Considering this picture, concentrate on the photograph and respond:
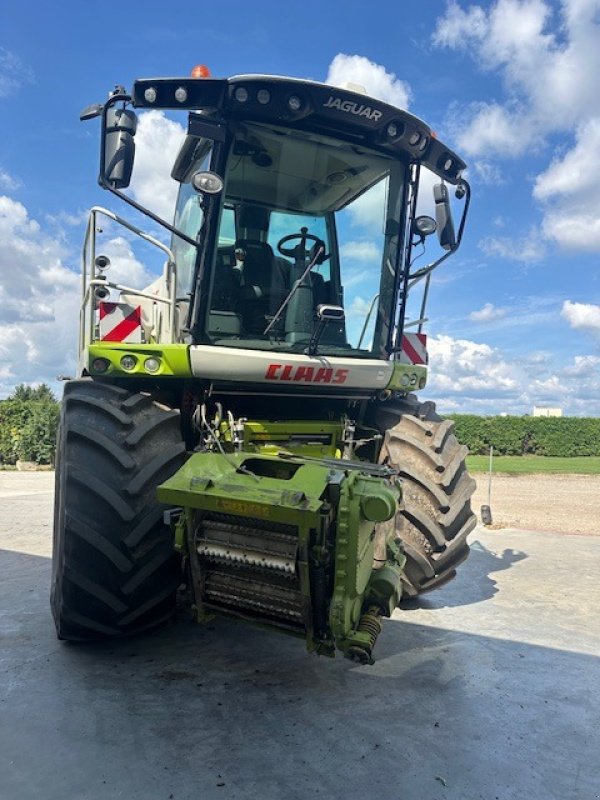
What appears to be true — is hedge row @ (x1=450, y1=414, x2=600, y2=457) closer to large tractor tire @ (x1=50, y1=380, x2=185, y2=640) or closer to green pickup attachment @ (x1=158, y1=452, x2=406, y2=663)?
large tractor tire @ (x1=50, y1=380, x2=185, y2=640)

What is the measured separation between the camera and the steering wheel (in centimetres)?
454

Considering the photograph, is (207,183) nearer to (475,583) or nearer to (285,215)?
(285,215)

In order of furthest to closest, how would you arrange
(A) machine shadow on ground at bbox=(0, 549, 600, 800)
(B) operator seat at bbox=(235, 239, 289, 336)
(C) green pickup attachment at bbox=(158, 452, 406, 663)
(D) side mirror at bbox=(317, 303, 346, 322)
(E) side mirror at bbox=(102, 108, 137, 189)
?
1. (B) operator seat at bbox=(235, 239, 289, 336)
2. (D) side mirror at bbox=(317, 303, 346, 322)
3. (E) side mirror at bbox=(102, 108, 137, 189)
4. (C) green pickup attachment at bbox=(158, 452, 406, 663)
5. (A) machine shadow on ground at bbox=(0, 549, 600, 800)

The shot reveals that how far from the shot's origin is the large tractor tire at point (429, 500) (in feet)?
13.7

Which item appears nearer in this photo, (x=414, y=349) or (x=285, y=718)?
(x=285, y=718)

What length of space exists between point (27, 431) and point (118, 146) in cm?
1813

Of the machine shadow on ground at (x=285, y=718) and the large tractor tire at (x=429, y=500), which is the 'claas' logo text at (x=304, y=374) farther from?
the machine shadow on ground at (x=285, y=718)

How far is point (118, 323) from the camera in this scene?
407 cm

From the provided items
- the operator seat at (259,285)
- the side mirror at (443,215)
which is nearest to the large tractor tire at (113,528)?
the operator seat at (259,285)

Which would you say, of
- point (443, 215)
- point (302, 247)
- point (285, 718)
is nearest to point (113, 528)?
point (285, 718)

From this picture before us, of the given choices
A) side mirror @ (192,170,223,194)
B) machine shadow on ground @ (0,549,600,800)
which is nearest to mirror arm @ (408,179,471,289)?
side mirror @ (192,170,223,194)

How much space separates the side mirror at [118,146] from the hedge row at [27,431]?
17.7 meters

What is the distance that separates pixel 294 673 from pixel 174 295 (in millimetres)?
2470

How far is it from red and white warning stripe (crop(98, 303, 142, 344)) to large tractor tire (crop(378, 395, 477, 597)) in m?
1.92
